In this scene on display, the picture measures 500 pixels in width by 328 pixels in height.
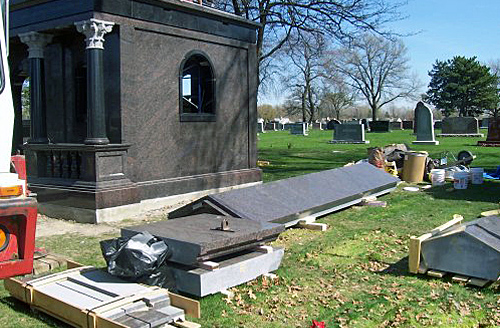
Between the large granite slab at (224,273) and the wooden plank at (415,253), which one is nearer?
the large granite slab at (224,273)

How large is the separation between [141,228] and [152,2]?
6.71m

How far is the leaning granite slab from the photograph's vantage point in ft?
25.8

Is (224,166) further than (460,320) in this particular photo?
Yes

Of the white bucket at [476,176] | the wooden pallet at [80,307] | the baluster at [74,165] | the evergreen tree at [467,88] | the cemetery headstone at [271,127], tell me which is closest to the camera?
the wooden pallet at [80,307]

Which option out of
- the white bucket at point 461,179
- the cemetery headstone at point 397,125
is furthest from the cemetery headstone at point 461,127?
the white bucket at point 461,179

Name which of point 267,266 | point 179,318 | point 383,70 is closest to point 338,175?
point 267,266

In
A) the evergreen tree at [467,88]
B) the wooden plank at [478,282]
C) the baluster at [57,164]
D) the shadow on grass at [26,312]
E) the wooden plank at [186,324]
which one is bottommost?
the shadow on grass at [26,312]

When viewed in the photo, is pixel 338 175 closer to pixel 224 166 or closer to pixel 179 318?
pixel 224 166

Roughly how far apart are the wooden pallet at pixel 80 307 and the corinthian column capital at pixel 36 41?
7.60 metres

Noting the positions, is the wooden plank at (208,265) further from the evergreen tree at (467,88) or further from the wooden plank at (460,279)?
the evergreen tree at (467,88)

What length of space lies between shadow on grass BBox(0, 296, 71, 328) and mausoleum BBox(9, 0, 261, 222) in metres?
4.37

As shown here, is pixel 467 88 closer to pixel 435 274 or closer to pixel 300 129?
pixel 300 129

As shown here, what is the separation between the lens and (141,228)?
6301mm

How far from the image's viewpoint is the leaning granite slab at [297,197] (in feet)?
25.8
